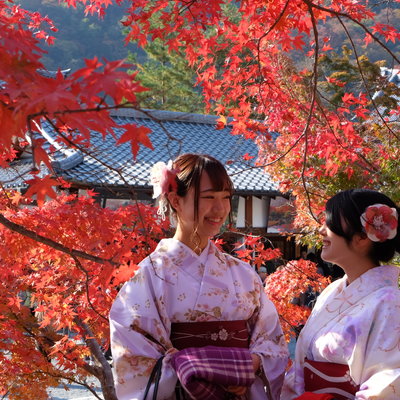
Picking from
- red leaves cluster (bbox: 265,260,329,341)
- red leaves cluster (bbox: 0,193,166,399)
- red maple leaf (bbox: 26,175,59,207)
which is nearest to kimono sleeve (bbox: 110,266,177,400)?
red maple leaf (bbox: 26,175,59,207)

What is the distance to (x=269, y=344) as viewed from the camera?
98.7 inches

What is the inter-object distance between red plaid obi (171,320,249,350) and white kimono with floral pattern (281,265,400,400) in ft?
1.20

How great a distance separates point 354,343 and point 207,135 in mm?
13993

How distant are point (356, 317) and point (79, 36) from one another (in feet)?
122

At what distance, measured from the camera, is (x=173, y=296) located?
238 cm

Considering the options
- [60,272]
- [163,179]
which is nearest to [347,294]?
[163,179]

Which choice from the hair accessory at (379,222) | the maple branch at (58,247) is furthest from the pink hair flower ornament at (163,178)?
the hair accessory at (379,222)

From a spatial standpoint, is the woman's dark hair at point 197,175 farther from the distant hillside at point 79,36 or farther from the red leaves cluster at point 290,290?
the distant hillside at point 79,36

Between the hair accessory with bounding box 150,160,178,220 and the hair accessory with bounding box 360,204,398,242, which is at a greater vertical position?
the hair accessory with bounding box 150,160,178,220

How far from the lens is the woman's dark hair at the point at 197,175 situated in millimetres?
Result: 2467

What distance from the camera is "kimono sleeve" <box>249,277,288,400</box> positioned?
2445 mm

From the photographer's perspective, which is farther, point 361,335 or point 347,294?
point 347,294

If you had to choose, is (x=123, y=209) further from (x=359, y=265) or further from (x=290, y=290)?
(x=359, y=265)

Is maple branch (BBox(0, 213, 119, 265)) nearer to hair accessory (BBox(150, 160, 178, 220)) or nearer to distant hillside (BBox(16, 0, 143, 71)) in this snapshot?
hair accessory (BBox(150, 160, 178, 220))
